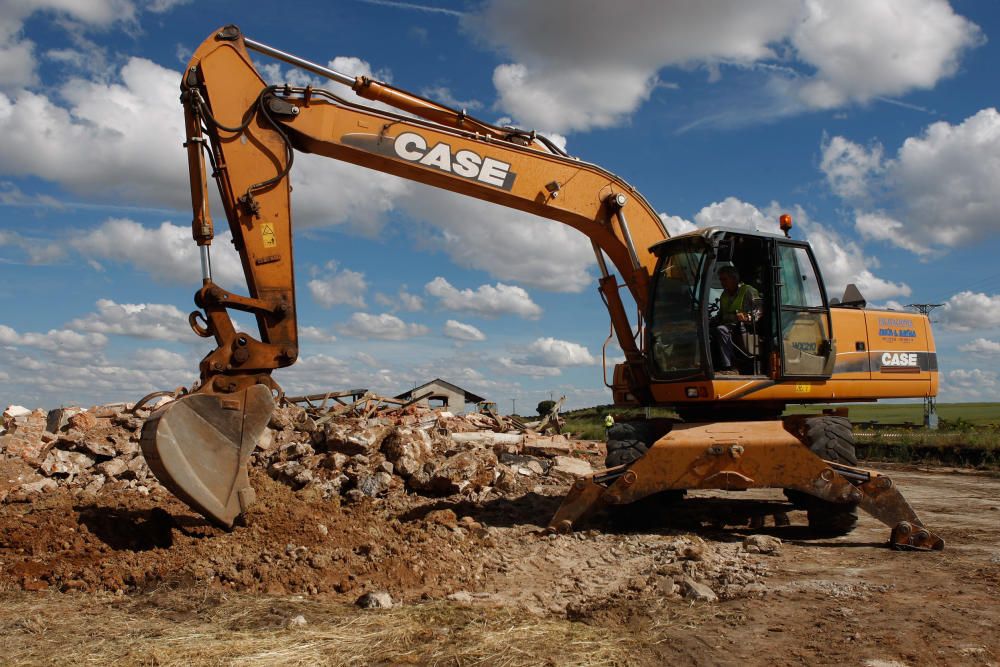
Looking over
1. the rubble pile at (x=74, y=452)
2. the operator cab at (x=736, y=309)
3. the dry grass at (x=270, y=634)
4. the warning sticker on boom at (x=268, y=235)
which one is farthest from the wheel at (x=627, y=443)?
the rubble pile at (x=74, y=452)

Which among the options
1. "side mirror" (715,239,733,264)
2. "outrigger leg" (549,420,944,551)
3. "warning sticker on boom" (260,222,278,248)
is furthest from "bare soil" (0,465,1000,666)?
"side mirror" (715,239,733,264)

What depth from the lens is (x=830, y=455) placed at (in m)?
7.48

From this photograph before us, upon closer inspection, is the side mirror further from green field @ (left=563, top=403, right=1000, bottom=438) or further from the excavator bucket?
green field @ (left=563, top=403, right=1000, bottom=438)

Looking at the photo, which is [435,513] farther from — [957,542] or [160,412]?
[957,542]

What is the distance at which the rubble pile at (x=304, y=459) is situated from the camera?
8.69m

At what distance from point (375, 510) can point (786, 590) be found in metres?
4.05

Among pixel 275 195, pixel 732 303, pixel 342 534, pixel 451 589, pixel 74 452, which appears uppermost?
pixel 275 195

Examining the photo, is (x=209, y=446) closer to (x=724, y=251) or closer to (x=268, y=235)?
(x=268, y=235)

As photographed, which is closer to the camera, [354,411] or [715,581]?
[715,581]

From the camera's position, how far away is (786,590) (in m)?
5.71

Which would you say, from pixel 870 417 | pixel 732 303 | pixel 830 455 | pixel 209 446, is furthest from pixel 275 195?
pixel 870 417

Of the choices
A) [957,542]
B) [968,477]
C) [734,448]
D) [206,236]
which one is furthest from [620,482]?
[968,477]

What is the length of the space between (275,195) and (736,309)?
4.40 metres

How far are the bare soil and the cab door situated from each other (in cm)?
169
